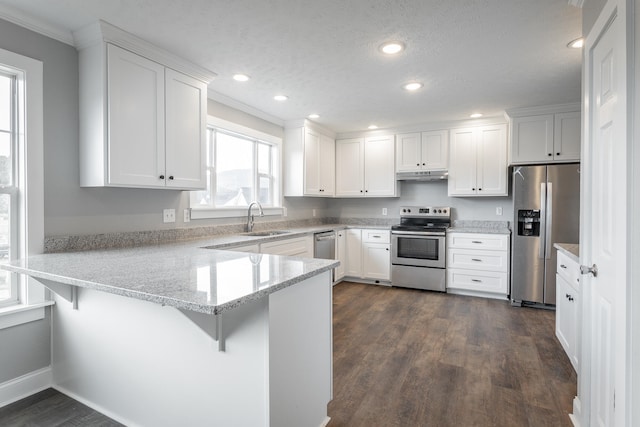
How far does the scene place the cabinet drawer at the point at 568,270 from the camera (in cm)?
211

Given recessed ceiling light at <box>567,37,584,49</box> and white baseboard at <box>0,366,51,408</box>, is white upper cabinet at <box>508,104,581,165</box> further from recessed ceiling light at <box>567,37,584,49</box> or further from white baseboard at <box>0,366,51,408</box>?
white baseboard at <box>0,366,51,408</box>

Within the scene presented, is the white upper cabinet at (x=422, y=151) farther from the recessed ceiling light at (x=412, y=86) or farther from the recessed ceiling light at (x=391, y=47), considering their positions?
the recessed ceiling light at (x=391, y=47)

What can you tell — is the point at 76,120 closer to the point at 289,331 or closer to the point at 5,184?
the point at 5,184

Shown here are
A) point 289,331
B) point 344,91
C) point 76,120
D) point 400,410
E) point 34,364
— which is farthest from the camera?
point 344,91

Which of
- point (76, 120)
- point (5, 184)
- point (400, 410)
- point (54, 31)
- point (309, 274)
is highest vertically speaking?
point (54, 31)

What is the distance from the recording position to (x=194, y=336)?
4.92ft

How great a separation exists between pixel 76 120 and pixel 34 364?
1.60m

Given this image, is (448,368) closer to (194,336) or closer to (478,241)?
(194,336)

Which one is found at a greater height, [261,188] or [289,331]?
[261,188]

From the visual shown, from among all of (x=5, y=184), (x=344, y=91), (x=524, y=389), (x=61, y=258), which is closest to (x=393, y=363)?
(x=524, y=389)

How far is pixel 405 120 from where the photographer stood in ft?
14.9

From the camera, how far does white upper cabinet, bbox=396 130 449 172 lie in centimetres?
462

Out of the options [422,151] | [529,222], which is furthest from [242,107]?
[529,222]

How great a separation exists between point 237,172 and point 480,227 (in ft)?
11.0
